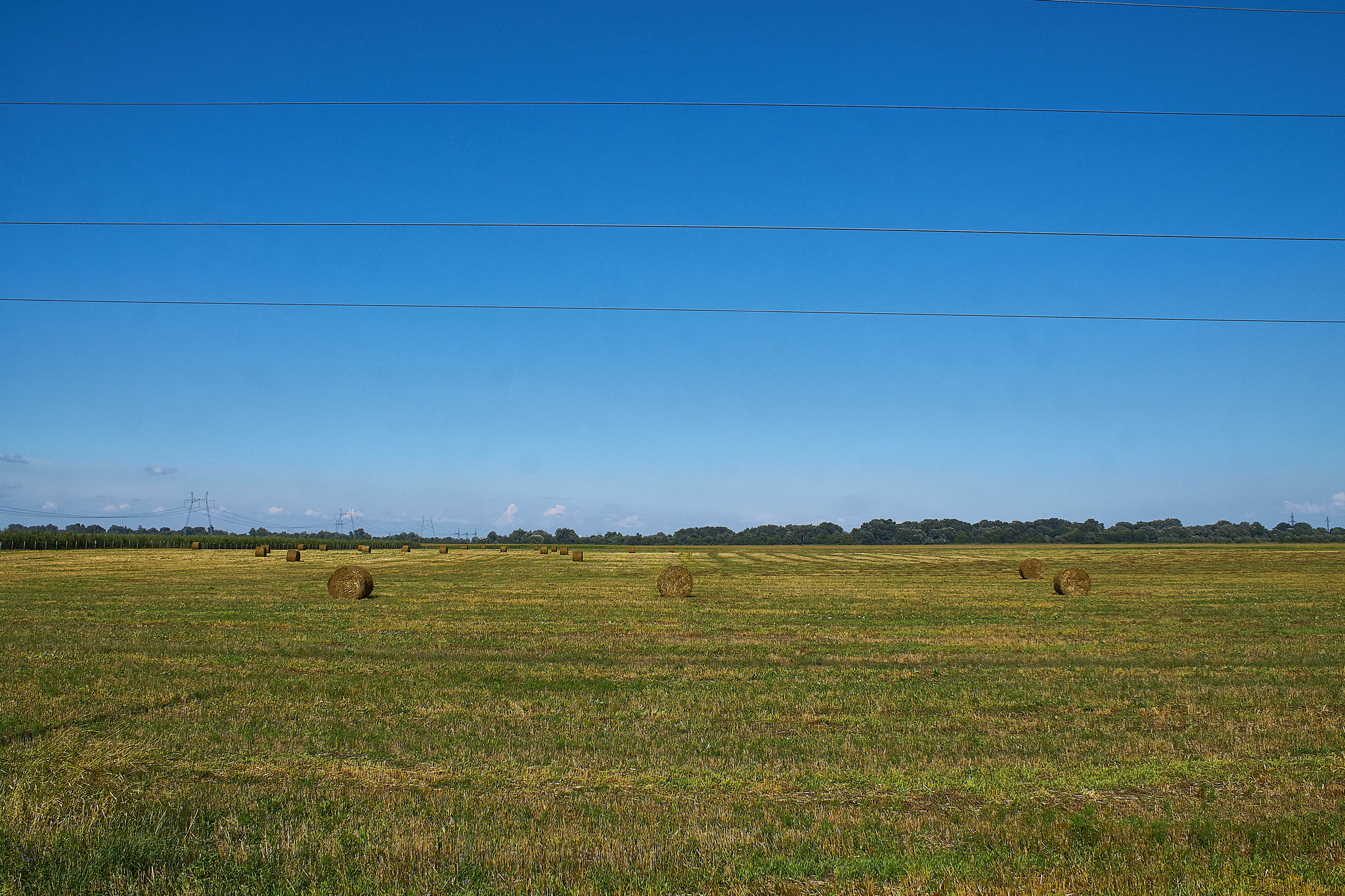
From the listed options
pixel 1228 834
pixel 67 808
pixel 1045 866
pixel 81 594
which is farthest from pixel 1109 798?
pixel 81 594

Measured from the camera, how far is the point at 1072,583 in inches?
1603

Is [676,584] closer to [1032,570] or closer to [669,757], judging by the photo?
[1032,570]

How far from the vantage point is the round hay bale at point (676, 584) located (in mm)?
37906

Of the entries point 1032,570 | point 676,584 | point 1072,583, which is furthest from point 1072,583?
point 676,584

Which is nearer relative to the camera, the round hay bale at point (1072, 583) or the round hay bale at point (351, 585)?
the round hay bale at point (351, 585)

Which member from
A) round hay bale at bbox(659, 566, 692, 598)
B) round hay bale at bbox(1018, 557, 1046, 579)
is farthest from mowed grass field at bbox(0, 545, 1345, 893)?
round hay bale at bbox(1018, 557, 1046, 579)

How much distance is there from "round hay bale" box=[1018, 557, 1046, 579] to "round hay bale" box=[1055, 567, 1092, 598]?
11.3 metres

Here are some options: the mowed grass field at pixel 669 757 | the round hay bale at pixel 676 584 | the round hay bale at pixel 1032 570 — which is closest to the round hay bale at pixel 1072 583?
the round hay bale at pixel 1032 570

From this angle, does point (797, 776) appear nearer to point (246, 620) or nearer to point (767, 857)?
point (767, 857)

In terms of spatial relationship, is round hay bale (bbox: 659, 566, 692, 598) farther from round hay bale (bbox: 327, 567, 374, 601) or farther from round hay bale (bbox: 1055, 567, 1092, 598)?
round hay bale (bbox: 1055, 567, 1092, 598)

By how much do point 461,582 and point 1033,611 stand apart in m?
29.0

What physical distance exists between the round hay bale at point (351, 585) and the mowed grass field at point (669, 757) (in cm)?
1002

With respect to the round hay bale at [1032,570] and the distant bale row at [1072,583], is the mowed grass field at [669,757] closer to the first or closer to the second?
the distant bale row at [1072,583]

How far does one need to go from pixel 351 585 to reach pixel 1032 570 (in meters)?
40.1
